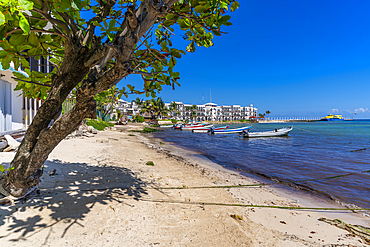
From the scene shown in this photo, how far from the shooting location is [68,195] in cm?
405

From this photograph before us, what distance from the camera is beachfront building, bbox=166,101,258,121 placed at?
123 meters

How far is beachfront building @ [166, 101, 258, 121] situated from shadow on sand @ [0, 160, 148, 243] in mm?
111367

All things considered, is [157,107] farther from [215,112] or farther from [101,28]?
[101,28]

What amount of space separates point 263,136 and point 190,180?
88.8ft

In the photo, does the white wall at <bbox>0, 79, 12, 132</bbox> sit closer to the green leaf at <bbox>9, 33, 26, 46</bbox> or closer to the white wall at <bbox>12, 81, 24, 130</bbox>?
the white wall at <bbox>12, 81, 24, 130</bbox>

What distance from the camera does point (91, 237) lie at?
9.39ft

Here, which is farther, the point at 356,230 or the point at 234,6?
the point at 356,230

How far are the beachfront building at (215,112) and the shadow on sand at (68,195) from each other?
4385 inches

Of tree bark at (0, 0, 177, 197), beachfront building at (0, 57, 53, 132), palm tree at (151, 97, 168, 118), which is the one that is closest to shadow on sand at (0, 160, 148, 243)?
tree bark at (0, 0, 177, 197)

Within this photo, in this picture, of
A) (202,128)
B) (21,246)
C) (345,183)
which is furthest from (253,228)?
(202,128)

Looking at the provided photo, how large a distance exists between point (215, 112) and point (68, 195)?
131 metres

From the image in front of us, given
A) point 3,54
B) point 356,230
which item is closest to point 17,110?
point 3,54

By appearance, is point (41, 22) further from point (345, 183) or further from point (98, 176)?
point (345, 183)

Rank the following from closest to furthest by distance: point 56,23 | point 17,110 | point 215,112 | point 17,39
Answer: point 17,39 → point 56,23 → point 17,110 → point 215,112
